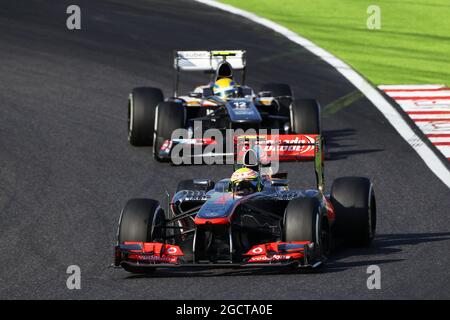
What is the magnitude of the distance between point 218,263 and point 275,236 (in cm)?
117

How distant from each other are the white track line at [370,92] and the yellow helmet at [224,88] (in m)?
3.14

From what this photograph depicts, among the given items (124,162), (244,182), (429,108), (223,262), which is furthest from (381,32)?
(223,262)

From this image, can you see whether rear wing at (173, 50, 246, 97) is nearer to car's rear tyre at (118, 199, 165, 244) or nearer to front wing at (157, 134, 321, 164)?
front wing at (157, 134, 321, 164)

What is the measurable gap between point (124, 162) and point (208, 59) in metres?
3.04

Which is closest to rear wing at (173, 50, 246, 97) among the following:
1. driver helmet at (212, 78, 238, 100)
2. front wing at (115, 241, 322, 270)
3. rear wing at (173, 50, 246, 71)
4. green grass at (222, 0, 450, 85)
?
rear wing at (173, 50, 246, 71)

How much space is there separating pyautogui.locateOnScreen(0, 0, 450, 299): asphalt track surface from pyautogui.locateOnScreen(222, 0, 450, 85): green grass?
3.58ft

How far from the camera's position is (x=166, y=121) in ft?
74.1

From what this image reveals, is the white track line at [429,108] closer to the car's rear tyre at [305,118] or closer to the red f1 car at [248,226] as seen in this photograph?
the car's rear tyre at [305,118]

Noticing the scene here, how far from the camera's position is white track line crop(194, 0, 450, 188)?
2197cm
